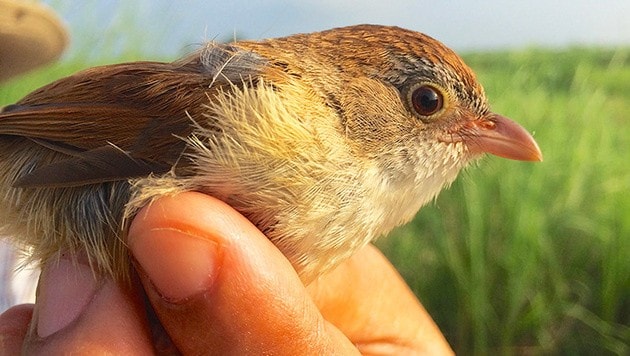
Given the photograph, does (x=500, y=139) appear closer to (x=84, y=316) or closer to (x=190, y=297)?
(x=190, y=297)

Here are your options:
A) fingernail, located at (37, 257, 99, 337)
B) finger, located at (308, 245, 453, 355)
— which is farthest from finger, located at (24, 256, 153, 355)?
finger, located at (308, 245, 453, 355)

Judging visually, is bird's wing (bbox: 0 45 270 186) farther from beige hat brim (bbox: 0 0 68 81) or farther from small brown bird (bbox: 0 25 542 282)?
beige hat brim (bbox: 0 0 68 81)

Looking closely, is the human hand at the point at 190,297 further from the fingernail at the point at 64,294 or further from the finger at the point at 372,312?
the finger at the point at 372,312

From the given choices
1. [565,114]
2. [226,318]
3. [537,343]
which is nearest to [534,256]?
[537,343]

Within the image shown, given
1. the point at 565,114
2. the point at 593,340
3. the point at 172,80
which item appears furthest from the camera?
the point at 565,114

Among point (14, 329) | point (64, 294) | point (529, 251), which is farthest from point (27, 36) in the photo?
point (529, 251)

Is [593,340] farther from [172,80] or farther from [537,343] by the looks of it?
[172,80]
